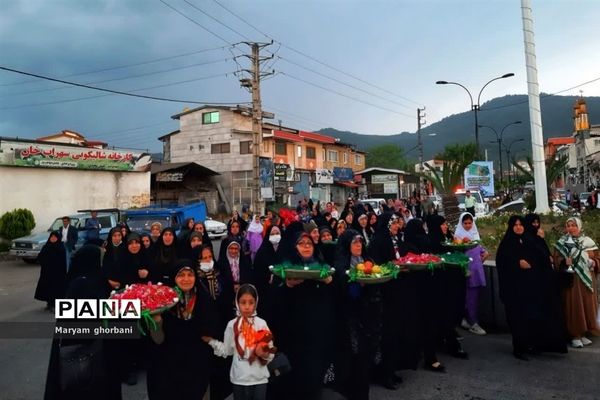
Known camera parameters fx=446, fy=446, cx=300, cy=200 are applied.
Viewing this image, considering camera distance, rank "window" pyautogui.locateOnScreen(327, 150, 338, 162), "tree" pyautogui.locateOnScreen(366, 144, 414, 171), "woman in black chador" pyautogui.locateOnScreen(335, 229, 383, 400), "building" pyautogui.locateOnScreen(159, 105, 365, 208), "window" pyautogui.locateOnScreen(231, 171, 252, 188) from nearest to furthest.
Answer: "woman in black chador" pyautogui.locateOnScreen(335, 229, 383, 400), "window" pyautogui.locateOnScreen(231, 171, 252, 188), "building" pyautogui.locateOnScreen(159, 105, 365, 208), "window" pyautogui.locateOnScreen(327, 150, 338, 162), "tree" pyautogui.locateOnScreen(366, 144, 414, 171)

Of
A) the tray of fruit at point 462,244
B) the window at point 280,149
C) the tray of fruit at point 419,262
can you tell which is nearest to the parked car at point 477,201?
the window at point 280,149

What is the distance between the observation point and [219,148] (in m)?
34.3

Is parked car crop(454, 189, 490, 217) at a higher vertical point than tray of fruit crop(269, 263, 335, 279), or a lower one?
higher

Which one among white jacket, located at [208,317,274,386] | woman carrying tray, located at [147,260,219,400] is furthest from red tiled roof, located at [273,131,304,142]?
white jacket, located at [208,317,274,386]

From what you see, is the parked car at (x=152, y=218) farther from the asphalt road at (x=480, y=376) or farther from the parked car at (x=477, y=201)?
the parked car at (x=477, y=201)

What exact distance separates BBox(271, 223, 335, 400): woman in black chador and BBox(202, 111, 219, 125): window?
105 ft

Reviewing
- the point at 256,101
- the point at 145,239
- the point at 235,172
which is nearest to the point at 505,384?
the point at 145,239

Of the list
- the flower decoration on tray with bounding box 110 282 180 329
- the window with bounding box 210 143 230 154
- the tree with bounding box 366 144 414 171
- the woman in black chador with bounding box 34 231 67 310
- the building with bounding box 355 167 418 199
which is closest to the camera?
the flower decoration on tray with bounding box 110 282 180 329

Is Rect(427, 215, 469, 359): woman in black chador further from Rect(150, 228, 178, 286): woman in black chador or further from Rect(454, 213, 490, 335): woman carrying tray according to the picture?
Rect(150, 228, 178, 286): woman in black chador

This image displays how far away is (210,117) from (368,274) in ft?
107

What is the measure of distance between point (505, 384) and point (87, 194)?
21488mm

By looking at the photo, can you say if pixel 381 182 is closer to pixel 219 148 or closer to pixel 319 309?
pixel 219 148

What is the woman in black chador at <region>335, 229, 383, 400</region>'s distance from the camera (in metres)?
3.99

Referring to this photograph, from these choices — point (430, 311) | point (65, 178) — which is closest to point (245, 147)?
point (65, 178)
